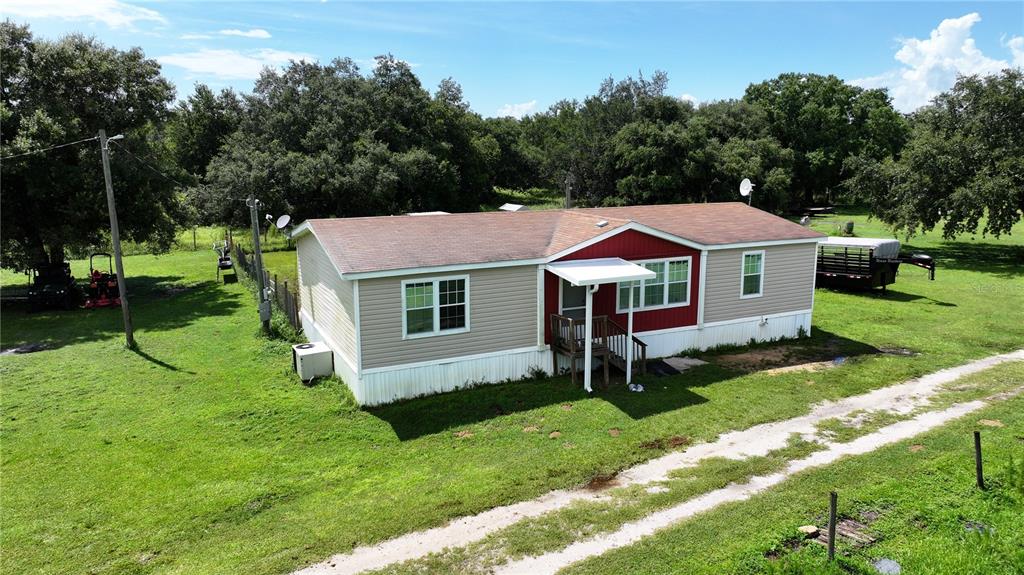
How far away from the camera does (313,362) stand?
1435 cm

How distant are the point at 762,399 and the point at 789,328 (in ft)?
18.1

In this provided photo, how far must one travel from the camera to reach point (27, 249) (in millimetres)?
25297

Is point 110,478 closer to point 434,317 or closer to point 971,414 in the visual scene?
point 434,317

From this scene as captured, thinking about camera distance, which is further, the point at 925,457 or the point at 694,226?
the point at 694,226

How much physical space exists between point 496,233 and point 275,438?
23.1ft

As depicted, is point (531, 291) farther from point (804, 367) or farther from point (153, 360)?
point (153, 360)

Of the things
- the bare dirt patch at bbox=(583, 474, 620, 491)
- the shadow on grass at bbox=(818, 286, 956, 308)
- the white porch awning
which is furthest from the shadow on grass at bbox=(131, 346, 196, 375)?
the shadow on grass at bbox=(818, 286, 956, 308)

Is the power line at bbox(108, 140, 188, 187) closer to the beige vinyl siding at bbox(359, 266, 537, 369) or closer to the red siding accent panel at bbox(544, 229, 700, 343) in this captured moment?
the beige vinyl siding at bbox(359, 266, 537, 369)

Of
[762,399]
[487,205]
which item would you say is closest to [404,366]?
[762,399]

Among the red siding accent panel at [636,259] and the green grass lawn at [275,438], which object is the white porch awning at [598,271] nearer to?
the red siding accent panel at [636,259]

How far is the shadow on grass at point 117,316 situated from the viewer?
1891 centimetres

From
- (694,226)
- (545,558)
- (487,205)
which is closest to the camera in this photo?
(545,558)

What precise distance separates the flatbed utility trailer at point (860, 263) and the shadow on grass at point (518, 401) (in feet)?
42.3

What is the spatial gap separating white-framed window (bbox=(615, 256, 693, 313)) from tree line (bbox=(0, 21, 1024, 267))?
68.7 ft
